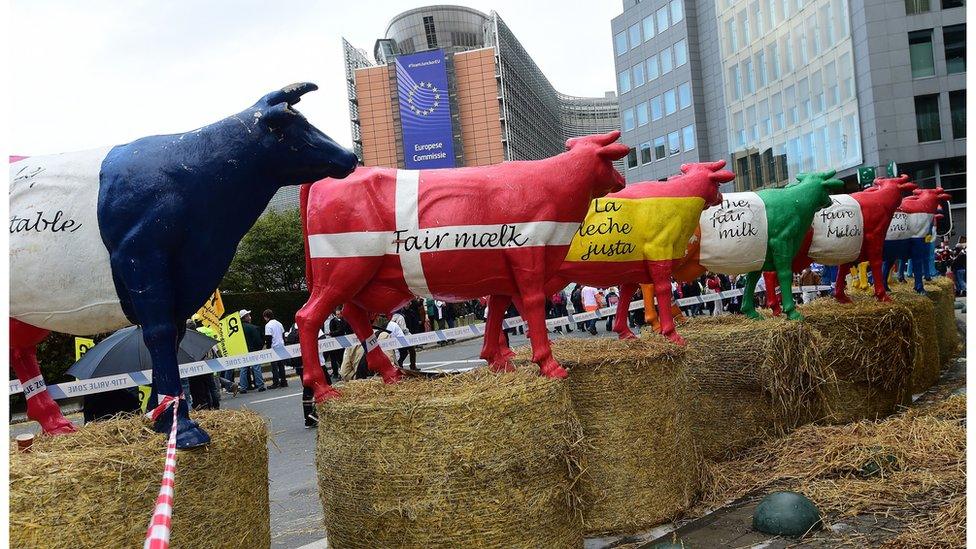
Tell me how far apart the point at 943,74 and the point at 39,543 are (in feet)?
107

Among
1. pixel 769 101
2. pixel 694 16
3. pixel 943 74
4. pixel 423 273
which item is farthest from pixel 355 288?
pixel 694 16

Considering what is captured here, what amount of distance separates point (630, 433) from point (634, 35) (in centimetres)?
4281

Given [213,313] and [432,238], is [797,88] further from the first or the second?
[432,238]

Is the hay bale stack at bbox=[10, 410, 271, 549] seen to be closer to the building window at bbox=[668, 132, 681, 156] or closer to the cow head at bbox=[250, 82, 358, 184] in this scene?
the cow head at bbox=[250, 82, 358, 184]

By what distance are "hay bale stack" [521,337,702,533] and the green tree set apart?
30395 mm

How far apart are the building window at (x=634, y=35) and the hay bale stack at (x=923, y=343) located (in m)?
37.5

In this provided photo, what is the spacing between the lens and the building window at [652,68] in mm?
41656

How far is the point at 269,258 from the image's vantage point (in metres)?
34.0

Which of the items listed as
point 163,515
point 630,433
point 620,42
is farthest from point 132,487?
point 620,42

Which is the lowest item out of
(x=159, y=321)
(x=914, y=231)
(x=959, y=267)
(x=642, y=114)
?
(x=959, y=267)

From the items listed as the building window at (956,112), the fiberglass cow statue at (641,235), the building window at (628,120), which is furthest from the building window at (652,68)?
the fiberglass cow statue at (641,235)

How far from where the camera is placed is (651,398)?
4.45m

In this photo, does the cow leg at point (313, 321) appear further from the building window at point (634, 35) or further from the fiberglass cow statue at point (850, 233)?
the building window at point (634, 35)

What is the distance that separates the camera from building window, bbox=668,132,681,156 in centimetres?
4000
